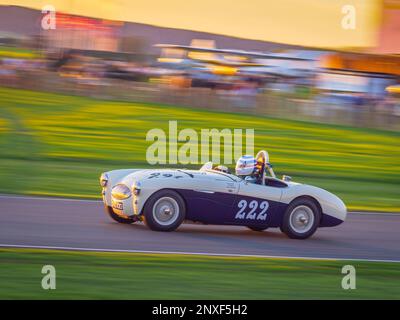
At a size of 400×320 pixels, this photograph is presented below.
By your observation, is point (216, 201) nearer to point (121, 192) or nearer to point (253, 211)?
point (253, 211)

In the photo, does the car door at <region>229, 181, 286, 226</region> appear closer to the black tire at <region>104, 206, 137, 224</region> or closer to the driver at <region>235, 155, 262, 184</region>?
the driver at <region>235, 155, 262, 184</region>

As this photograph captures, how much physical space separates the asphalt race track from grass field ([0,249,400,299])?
49cm

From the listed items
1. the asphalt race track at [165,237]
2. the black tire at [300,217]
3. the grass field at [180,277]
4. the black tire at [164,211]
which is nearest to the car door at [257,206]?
the black tire at [300,217]

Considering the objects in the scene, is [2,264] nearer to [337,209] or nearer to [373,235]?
[337,209]

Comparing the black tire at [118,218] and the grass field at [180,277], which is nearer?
the grass field at [180,277]

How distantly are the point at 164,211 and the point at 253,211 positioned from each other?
47.0 inches

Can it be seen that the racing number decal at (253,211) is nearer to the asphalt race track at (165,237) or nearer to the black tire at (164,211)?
the asphalt race track at (165,237)

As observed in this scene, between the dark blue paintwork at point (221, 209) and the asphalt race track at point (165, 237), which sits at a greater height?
the dark blue paintwork at point (221, 209)

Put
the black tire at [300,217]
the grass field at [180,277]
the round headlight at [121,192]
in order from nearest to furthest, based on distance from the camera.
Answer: the grass field at [180,277] < the round headlight at [121,192] < the black tire at [300,217]

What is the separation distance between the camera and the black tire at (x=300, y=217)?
10.7 m

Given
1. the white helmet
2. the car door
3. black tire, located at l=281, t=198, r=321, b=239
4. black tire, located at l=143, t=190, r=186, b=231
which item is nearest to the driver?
the white helmet

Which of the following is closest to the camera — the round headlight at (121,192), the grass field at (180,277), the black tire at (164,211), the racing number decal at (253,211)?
the grass field at (180,277)

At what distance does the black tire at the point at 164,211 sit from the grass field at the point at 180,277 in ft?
3.96
